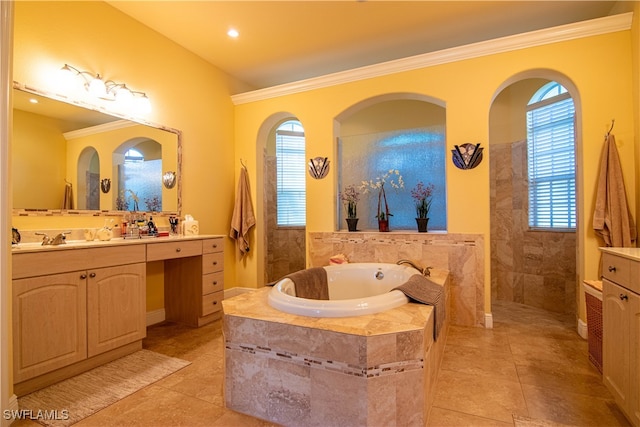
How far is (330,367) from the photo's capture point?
139 centimetres

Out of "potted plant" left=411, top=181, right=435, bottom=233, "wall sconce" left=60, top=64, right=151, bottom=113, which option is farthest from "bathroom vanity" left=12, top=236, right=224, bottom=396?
"potted plant" left=411, top=181, right=435, bottom=233

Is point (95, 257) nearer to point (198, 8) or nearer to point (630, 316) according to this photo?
point (198, 8)

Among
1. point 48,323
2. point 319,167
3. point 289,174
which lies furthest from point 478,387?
point 289,174

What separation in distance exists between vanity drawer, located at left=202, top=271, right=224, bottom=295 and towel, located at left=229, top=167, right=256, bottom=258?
761 mm

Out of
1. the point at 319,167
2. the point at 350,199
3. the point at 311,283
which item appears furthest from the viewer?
the point at 350,199

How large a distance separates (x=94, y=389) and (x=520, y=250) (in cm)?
413

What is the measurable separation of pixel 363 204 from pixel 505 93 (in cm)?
216

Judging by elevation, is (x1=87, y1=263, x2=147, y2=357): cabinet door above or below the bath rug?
above

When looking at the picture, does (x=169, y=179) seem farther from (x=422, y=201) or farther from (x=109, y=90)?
(x=422, y=201)

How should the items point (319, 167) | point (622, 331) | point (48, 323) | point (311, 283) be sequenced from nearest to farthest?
point (622, 331) < point (48, 323) < point (311, 283) < point (319, 167)

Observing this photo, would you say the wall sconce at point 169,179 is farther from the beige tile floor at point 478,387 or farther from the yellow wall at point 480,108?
the beige tile floor at point 478,387

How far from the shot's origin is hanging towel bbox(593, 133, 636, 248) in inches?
88.8

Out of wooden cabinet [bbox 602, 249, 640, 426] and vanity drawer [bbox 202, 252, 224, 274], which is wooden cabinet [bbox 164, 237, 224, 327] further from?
wooden cabinet [bbox 602, 249, 640, 426]

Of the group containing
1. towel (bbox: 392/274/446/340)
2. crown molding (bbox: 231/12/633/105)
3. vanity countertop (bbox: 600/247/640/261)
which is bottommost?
towel (bbox: 392/274/446/340)
